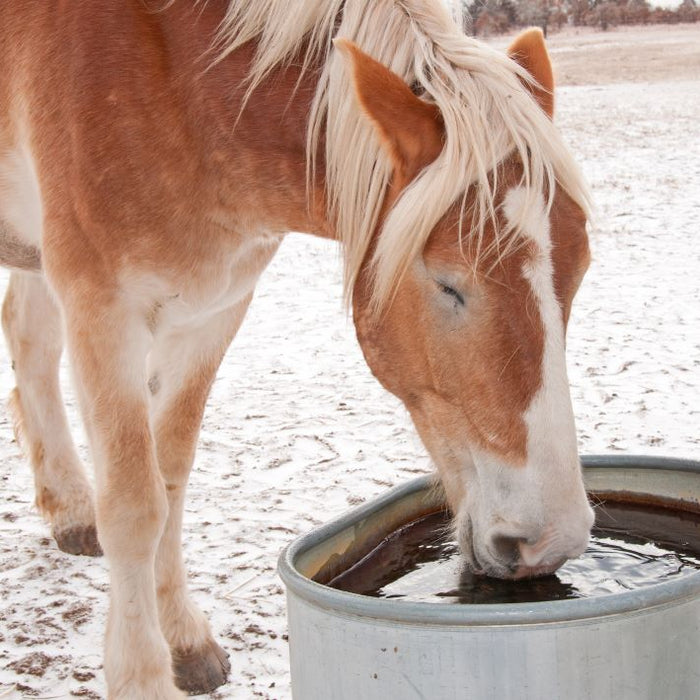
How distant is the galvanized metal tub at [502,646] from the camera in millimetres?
1497

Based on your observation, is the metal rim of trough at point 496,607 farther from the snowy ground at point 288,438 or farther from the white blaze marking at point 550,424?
the snowy ground at point 288,438

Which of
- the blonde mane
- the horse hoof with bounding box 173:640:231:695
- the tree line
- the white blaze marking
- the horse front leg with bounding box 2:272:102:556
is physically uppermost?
the tree line

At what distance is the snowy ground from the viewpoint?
2773 mm

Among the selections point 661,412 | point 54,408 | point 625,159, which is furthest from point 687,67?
point 54,408

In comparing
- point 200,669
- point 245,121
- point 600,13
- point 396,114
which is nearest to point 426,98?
point 396,114

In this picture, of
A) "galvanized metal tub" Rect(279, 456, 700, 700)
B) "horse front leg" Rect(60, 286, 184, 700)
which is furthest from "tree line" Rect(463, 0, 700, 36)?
"galvanized metal tub" Rect(279, 456, 700, 700)

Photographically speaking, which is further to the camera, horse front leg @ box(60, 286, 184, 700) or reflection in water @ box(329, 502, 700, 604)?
horse front leg @ box(60, 286, 184, 700)

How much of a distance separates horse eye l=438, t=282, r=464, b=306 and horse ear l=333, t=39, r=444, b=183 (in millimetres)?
225

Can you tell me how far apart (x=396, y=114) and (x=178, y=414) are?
1303 millimetres

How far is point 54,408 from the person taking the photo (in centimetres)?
356

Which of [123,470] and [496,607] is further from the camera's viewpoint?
[123,470]

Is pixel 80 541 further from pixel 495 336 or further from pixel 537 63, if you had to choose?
pixel 537 63

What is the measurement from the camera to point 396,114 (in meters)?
1.85

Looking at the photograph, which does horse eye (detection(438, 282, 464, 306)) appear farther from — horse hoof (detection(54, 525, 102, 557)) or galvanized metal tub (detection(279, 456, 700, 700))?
horse hoof (detection(54, 525, 102, 557))
